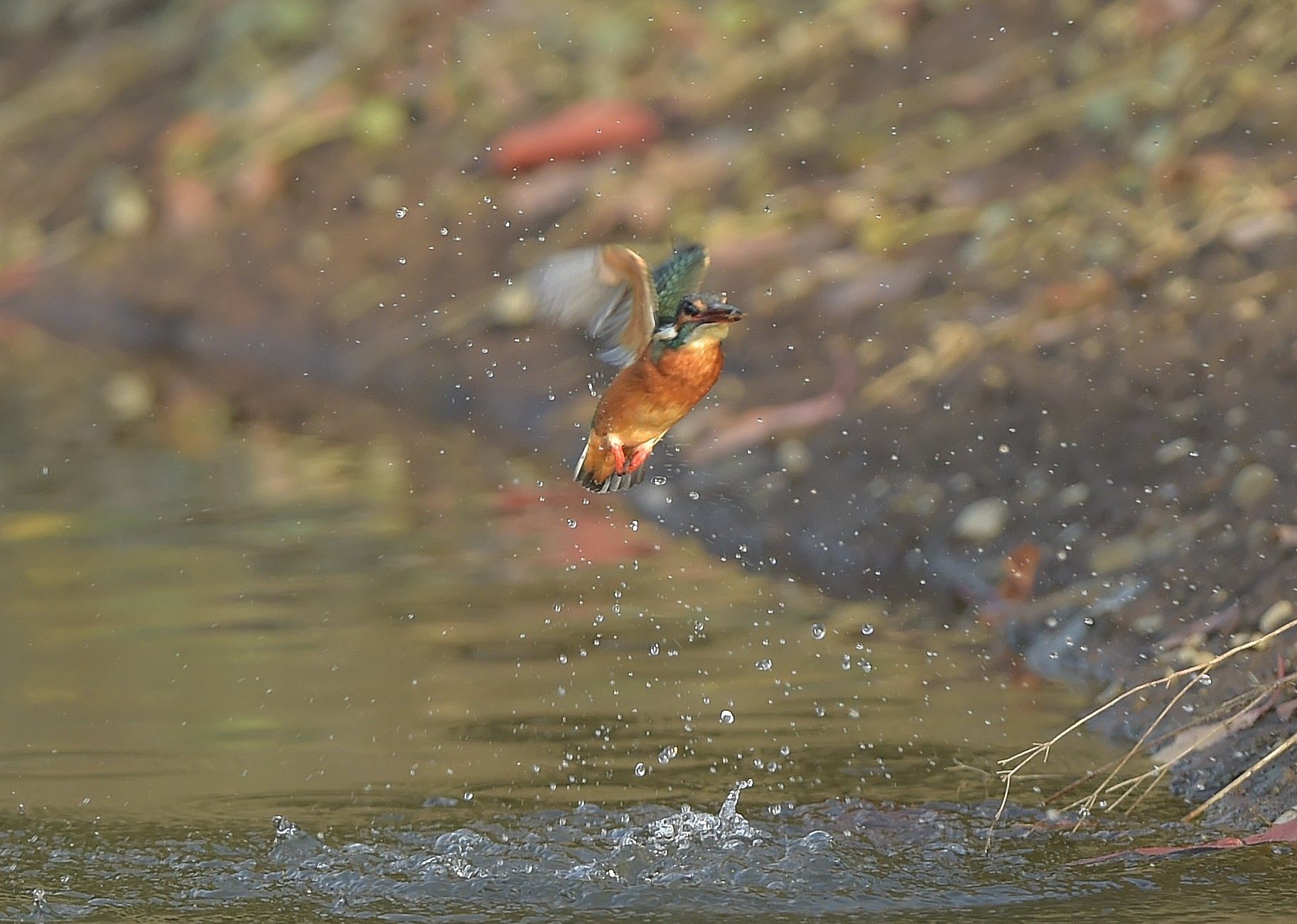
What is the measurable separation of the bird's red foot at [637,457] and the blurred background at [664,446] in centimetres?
59

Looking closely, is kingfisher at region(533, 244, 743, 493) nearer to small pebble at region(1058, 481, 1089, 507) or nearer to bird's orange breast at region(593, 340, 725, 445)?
bird's orange breast at region(593, 340, 725, 445)

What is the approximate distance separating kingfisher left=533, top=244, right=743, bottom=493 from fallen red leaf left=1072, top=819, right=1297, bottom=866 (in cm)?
99

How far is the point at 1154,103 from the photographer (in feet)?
24.3

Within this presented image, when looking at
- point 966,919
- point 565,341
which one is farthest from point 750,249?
point 966,919

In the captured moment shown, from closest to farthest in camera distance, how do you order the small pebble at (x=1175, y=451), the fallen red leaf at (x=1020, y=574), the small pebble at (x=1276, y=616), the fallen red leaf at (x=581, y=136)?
the small pebble at (x=1276, y=616) < the fallen red leaf at (x=1020, y=574) < the small pebble at (x=1175, y=451) < the fallen red leaf at (x=581, y=136)

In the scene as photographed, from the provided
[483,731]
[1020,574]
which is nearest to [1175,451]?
[1020,574]

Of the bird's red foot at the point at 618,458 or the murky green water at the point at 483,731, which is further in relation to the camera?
the bird's red foot at the point at 618,458

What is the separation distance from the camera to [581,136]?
9.23m

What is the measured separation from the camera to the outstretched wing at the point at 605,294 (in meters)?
3.71

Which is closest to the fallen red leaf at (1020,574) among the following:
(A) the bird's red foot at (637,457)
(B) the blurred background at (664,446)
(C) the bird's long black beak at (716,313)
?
(B) the blurred background at (664,446)

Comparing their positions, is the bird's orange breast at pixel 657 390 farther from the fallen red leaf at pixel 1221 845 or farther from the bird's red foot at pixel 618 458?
the fallen red leaf at pixel 1221 845

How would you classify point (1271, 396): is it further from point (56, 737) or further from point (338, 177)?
point (338, 177)

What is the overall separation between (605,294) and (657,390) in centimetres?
18

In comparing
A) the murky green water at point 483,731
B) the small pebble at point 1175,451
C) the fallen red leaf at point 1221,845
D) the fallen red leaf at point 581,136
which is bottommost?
the fallen red leaf at point 1221,845
